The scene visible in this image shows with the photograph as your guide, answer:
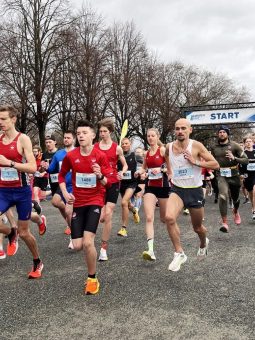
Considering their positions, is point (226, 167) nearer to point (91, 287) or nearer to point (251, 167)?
point (251, 167)

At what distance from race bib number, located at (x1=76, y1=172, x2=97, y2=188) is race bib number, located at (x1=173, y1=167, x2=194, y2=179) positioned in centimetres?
111

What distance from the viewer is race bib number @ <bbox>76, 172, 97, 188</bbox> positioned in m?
4.71

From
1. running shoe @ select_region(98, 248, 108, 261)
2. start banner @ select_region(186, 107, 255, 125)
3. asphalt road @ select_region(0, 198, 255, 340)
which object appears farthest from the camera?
start banner @ select_region(186, 107, 255, 125)

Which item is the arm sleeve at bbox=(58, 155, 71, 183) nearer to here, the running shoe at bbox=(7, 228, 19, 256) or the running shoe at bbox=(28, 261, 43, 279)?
the running shoe at bbox=(28, 261, 43, 279)

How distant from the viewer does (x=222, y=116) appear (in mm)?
22969

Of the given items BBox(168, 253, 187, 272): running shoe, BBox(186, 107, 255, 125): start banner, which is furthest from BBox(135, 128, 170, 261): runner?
BBox(186, 107, 255, 125): start banner

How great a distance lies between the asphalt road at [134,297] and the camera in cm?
339

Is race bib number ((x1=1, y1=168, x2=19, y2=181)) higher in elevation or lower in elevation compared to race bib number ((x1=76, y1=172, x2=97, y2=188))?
higher

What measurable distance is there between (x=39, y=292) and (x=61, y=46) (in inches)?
→ 894

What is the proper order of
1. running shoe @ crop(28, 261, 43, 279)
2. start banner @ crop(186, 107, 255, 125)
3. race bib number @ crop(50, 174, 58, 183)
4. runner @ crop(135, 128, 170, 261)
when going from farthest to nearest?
start banner @ crop(186, 107, 255, 125) < race bib number @ crop(50, 174, 58, 183) < runner @ crop(135, 128, 170, 261) < running shoe @ crop(28, 261, 43, 279)

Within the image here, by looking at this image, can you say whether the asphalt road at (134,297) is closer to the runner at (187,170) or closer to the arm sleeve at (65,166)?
the runner at (187,170)

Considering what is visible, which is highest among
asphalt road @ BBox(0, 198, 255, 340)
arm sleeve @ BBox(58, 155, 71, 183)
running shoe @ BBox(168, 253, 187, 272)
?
arm sleeve @ BBox(58, 155, 71, 183)

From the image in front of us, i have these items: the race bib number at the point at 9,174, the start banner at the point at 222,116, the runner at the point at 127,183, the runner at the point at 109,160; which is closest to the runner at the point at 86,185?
the race bib number at the point at 9,174

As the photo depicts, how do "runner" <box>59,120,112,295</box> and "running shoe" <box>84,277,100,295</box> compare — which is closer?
"running shoe" <box>84,277,100,295</box>
